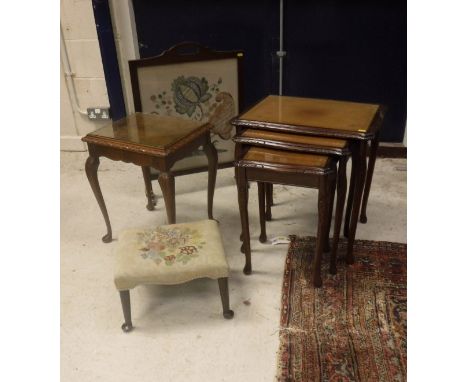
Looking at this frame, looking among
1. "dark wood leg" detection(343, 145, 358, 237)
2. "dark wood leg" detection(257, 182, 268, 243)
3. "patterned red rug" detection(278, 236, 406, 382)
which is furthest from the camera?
"dark wood leg" detection(257, 182, 268, 243)

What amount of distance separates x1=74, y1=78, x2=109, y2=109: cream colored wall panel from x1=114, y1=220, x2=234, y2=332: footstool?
5.35 ft

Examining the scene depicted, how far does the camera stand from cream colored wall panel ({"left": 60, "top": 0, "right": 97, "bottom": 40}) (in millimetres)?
2713

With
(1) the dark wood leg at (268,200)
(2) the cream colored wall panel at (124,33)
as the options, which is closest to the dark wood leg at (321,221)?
(1) the dark wood leg at (268,200)

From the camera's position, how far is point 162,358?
1.53 meters

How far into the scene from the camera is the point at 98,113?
3.05 metres

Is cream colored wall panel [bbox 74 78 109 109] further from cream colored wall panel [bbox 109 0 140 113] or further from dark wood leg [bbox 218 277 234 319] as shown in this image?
dark wood leg [bbox 218 277 234 319]

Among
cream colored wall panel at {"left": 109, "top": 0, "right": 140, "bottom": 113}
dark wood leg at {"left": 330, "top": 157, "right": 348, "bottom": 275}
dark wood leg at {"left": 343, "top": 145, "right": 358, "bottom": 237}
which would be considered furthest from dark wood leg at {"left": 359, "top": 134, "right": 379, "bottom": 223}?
cream colored wall panel at {"left": 109, "top": 0, "right": 140, "bottom": 113}

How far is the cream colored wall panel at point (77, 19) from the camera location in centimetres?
271

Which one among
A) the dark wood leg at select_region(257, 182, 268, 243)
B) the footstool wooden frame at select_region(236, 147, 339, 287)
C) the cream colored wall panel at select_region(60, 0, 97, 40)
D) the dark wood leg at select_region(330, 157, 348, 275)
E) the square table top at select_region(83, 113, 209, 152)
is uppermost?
the cream colored wall panel at select_region(60, 0, 97, 40)

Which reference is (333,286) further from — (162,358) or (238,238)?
(162,358)

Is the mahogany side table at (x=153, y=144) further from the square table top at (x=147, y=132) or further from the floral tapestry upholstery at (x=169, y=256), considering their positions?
the floral tapestry upholstery at (x=169, y=256)

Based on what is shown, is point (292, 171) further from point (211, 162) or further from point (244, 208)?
point (211, 162)

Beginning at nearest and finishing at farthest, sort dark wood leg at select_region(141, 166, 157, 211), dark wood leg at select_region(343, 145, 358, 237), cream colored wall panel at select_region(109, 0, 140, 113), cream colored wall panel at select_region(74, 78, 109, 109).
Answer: dark wood leg at select_region(343, 145, 358, 237) < dark wood leg at select_region(141, 166, 157, 211) < cream colored wall panel at select_region(109, 0, 140, 113) < cream colored wall panel at select_region(74, 78, 109, 109)

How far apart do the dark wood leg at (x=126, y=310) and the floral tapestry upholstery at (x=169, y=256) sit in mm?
58
